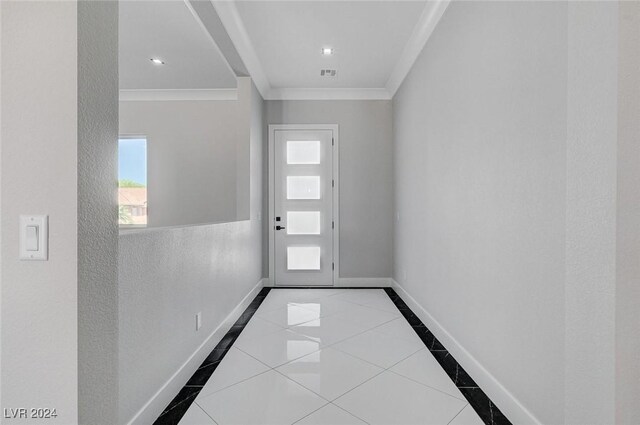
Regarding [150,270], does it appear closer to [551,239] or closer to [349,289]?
[551,239]

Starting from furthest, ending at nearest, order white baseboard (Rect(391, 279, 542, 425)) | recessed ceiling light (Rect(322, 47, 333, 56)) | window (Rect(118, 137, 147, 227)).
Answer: window (Rect(118, 137, 147, 227))
recessed ceiling light (Rect(322, 47, 333, 56))
white baseboard (Rect(391, 279, 542, 425))

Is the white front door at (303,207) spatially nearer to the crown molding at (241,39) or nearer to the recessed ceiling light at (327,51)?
the crown molding at (241,39)

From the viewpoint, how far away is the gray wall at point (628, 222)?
2.79 feet

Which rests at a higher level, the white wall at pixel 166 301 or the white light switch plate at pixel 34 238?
the white light switch plate at pixel 34 238

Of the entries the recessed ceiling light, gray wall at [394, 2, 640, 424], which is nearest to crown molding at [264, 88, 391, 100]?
the recessed ceiling light

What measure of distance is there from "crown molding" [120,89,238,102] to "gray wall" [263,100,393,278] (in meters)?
0.80

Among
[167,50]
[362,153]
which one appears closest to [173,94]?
[167,50]

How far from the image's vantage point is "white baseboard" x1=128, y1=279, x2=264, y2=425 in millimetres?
1564

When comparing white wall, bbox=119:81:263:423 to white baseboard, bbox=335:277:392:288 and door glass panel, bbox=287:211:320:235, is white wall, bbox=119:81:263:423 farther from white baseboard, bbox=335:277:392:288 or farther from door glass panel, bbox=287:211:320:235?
white baseboard, bbox=335:277:392:288

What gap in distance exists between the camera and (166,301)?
71.3 inches

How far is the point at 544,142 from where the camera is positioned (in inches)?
55.5

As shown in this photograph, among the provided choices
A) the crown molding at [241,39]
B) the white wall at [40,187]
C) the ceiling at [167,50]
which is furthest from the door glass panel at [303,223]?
the white wall at [40,187]

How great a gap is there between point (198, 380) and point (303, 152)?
3233 millimetres

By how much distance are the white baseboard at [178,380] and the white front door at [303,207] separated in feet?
5.28
